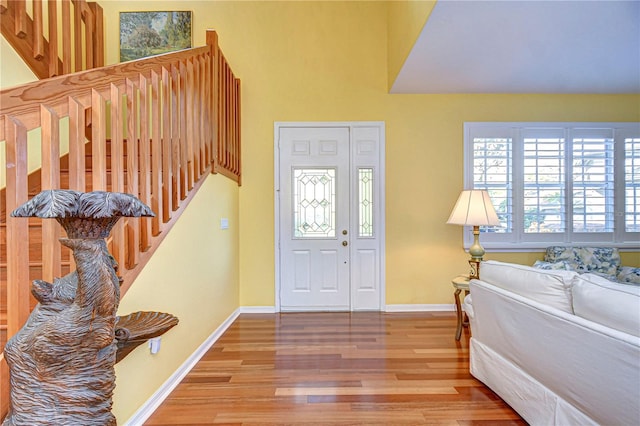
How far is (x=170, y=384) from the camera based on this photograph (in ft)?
6.79

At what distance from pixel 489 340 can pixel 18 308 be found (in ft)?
8.18

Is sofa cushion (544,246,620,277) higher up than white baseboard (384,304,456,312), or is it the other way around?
sofa cushion (544,246,620,277)

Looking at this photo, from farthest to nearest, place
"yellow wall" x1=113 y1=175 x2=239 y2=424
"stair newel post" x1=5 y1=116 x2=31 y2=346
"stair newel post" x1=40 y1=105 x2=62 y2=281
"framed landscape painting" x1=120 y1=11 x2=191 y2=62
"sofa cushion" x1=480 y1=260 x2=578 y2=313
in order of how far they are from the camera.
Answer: "framed landscape painting" x1=120 y1=11 x2=191 y2=62
"yellow wall" x1=113 y1=175 x2=239 y2=424
"sofa cushion" x1=480 y1=260 x2=578 y2=313
"stair newel post" x1=40 y1=105 x2=62 y2=281
"stair newel post" x1=5 y1=116 x2=31 y2=346

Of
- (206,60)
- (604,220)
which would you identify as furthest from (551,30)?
(206,60)

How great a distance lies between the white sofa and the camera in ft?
3.96

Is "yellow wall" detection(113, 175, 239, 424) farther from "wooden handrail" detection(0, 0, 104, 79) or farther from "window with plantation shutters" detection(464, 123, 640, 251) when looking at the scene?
"window with plantation shutters" detection(464, 123, 640, 251)

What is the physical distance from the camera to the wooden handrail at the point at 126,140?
3.53ft

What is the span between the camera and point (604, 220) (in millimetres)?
3750

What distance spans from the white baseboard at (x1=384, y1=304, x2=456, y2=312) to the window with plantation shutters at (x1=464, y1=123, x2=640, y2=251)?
842 millimetres

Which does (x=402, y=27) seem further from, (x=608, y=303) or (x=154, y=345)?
(x=154, y=345)

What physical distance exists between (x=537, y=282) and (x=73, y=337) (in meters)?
2.12

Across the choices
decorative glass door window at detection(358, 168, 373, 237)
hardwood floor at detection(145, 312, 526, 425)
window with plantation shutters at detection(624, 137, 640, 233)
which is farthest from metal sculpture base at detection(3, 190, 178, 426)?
window with plantation shutters at detection(624, 137, 640, 233)

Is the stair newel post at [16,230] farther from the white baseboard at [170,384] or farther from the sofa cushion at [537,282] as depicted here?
the sofa cushion at [537,282]

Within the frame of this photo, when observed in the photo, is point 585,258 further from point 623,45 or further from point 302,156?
Result: point 302,156
